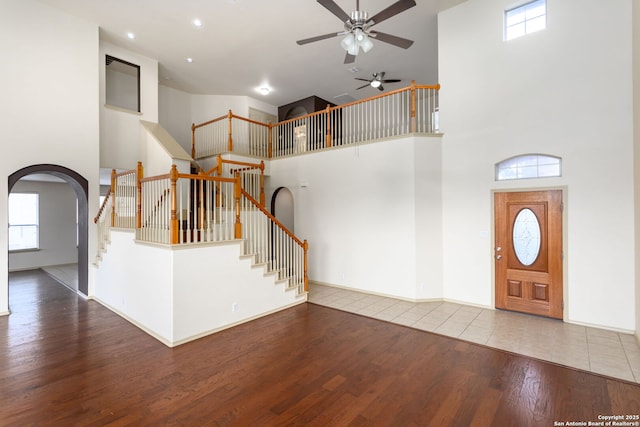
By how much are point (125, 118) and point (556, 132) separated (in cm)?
827

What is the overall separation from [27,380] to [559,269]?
6.73 m

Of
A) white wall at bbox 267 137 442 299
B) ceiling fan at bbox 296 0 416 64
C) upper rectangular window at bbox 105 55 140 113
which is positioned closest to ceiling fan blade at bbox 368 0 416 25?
ceiling fan at bbox 296 0 416 64

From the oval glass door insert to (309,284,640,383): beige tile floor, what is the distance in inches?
37.2

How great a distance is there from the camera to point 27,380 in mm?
2979

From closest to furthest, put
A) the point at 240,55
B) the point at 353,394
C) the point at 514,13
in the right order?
the point at 353,394
the point at 514,13
the point at 240,55

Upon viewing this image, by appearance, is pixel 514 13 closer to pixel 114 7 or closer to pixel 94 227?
pixel 114 7

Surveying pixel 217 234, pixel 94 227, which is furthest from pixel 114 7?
pixel 217 234

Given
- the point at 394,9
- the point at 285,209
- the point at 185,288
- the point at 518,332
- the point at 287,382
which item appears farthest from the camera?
the point at 285,209

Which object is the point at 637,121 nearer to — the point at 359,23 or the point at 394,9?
the point at 394,9

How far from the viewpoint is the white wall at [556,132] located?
13.4 feet

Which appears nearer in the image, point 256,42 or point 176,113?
point 256,42

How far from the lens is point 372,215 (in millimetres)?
6078

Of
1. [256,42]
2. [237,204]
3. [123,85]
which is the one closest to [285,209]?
[256,42]

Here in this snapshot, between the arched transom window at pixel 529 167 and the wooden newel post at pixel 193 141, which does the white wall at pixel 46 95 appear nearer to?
the wooden newel post at pixel 193 141
